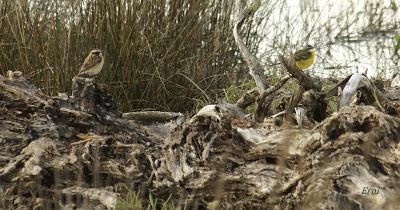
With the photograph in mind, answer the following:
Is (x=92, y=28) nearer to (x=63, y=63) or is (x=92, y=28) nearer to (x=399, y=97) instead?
(x=63, y=63)

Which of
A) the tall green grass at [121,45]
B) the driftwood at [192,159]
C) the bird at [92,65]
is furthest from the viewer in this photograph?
the tall green grass at [121,45]

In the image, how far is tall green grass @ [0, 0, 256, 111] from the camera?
6723 millimetres

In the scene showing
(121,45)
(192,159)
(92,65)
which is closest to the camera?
(192,159)

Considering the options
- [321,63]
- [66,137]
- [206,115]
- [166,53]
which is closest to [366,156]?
[206,115]

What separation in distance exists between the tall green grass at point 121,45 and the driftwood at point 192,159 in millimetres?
2101

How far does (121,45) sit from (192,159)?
3.12 m

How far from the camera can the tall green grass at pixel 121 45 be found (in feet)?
22.1

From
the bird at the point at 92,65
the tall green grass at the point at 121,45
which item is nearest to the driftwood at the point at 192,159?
the bird at the point at 92,65

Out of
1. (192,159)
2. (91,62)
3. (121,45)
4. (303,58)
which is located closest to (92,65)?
(91,62)

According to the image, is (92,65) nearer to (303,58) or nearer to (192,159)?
(303,58)

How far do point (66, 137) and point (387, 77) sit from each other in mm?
4377

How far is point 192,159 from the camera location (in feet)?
12.5

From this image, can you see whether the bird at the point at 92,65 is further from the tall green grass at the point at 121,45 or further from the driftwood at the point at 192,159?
the driftwood at the point at 192,159

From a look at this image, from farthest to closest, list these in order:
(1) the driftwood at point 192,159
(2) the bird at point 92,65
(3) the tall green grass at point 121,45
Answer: (3) the tall green grass at point 121,45, (2) the bird at point 92,65, (1) the driftwood at point 192,159
